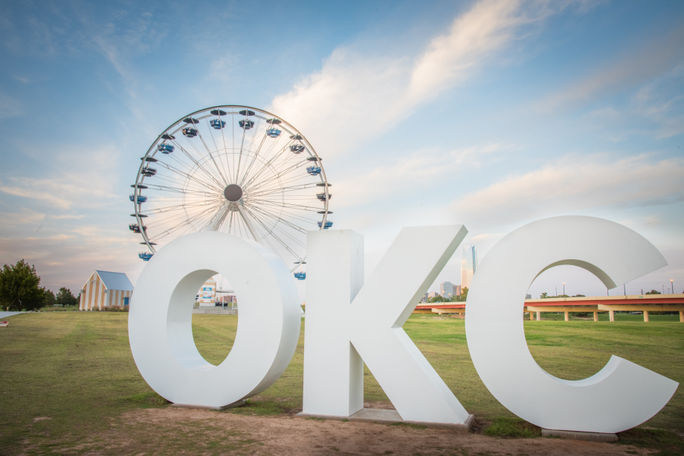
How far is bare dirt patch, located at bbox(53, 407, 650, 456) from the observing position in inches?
236

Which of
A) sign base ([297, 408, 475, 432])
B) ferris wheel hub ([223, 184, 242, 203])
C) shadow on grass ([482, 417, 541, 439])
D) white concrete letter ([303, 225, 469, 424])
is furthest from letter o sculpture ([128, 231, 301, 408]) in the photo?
ferris wheel hub ([223, 184, 242, 203])

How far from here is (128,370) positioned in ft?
43.8

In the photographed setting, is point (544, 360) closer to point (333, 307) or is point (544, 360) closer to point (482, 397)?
point (482, 397)

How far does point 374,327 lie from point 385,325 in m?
0.21

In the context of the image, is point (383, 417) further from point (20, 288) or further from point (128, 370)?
point (20, 288)

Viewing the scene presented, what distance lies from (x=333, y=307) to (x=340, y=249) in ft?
3.54

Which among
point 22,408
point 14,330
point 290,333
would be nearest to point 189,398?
point 290,333

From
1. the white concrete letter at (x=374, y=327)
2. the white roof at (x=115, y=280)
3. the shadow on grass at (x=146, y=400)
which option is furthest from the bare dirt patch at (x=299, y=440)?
the white roof at (x=115, y=280)

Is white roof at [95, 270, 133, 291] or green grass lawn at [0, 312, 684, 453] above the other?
white roof at [95, 270, 133, 291]

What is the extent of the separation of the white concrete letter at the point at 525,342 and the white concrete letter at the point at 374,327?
2.81 ft

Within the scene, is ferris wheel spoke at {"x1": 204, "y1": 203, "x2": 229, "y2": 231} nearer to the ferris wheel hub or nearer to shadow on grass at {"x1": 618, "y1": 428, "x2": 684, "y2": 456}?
the ferris wheel hub

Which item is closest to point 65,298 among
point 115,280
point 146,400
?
point 115,280

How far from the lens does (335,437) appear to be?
21.8ft

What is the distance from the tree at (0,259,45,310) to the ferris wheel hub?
129 feet
